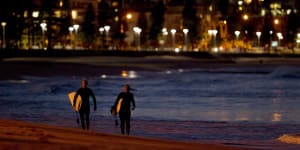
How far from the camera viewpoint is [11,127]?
1673 cm

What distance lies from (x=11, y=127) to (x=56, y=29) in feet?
404

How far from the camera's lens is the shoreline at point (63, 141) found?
44.3 ft

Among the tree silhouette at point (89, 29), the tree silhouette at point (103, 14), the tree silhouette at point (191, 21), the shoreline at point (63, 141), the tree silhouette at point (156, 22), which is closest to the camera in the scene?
the shoreline at point (63, 141)

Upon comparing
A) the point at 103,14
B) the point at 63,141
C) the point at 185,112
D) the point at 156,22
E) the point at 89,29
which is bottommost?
the point at 185,112

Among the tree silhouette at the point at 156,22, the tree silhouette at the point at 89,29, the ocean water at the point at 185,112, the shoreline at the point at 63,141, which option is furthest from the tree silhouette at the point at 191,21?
the shoreline at the point at 63,141

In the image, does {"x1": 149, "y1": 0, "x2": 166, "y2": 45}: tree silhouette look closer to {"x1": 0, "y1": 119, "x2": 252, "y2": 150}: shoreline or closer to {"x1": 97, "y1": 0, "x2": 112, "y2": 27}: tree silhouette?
{"x1": 97, "y1": 0, "x2": 112, "y2": 27}: tree silhouette

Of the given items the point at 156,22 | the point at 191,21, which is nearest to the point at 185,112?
the point at 191,21

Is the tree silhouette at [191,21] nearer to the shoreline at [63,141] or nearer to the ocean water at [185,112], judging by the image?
the ocean water at [185,112]

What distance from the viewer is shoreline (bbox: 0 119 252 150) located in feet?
44.3

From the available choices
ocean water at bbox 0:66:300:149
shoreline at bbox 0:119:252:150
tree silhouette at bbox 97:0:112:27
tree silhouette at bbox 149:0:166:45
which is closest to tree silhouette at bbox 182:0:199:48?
tree silhouette at bbox 149:0:166:45

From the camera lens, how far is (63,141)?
14.6 meters

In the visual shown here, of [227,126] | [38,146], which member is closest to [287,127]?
[227,126]

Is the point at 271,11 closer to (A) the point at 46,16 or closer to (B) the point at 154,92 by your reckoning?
(A) the point at 46,16

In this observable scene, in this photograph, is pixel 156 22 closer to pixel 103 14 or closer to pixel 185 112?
pixel 103 14
